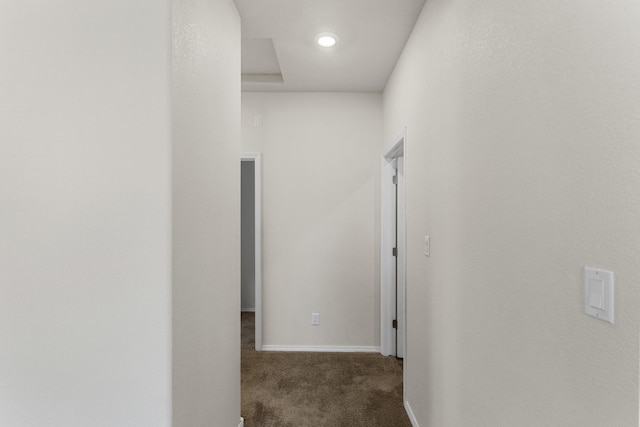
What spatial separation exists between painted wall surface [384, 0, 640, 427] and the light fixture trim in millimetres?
747

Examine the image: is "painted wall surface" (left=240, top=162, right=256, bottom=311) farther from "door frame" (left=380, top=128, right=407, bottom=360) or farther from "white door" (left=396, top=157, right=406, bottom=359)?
"white door" (left=396, top=157, right=406, bottom=359)

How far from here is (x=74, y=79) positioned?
127cm

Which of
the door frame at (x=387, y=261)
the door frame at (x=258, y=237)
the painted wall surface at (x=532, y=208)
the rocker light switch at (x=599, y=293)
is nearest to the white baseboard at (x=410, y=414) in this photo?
the painted wall surface at (x=532, y=208)

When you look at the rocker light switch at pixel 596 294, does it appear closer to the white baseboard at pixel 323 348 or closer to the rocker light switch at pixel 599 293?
the rocker light switch at pixel 599 293

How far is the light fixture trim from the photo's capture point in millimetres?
2402

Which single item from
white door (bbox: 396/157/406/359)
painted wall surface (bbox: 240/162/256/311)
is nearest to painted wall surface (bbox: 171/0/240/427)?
white door (bbox: 396/157/406/359)

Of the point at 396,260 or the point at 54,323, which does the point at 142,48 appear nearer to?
the point at 54,323

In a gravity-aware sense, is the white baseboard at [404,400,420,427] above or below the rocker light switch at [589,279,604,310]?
below

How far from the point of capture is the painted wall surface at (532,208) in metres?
0.74

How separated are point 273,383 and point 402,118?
2280 millimetres

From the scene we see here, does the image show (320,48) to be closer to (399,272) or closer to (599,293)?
(399,272)

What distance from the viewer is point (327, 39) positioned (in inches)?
96.3

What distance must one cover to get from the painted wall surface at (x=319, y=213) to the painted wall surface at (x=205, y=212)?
139 centimetres

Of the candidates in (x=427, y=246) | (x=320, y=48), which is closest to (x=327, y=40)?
(x=320, y=48)
